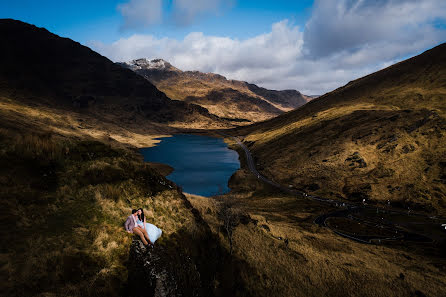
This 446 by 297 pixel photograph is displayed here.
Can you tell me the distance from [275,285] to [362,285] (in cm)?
1266

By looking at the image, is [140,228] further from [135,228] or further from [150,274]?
[150,274]

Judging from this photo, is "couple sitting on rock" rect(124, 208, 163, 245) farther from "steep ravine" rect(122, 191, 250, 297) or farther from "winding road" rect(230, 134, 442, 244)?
"winding road" rect(230, 134, 442, 244)

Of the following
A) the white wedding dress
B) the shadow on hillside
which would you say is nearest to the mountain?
the shadow on hillside

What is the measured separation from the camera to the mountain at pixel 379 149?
277 ft

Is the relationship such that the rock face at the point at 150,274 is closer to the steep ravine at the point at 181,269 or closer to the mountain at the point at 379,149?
the steep ravine at the point at 181,269

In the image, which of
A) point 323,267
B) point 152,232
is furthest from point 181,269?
point 323,267

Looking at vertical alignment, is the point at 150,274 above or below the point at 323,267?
above

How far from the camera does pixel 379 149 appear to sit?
351 ft

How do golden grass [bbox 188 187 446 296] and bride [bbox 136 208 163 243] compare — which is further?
golden grass [bbox 188 187 446 296]

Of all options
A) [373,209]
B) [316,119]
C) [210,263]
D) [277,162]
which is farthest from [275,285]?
[316,119]

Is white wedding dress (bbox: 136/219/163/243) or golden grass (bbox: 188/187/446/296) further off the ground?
white wedding dress (bbox: 136/219/163/243)

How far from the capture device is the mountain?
84375 millimetres

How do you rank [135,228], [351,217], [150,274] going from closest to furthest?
[150,274] → [135,228] → [351,217]

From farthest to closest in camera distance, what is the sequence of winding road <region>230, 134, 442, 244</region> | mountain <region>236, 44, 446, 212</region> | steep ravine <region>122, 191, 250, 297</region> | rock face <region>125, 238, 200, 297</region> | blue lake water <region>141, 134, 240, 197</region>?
blue lake water <region>141, 134, 240, 197</region> → mountain <region>236, 44, 446, 212</region> → winding road <region>230, 134, 442, 244</region> → steep ravine <region>122, 191, 250, 297</region> → rock face <region>125, 238, 200, 297</region>
